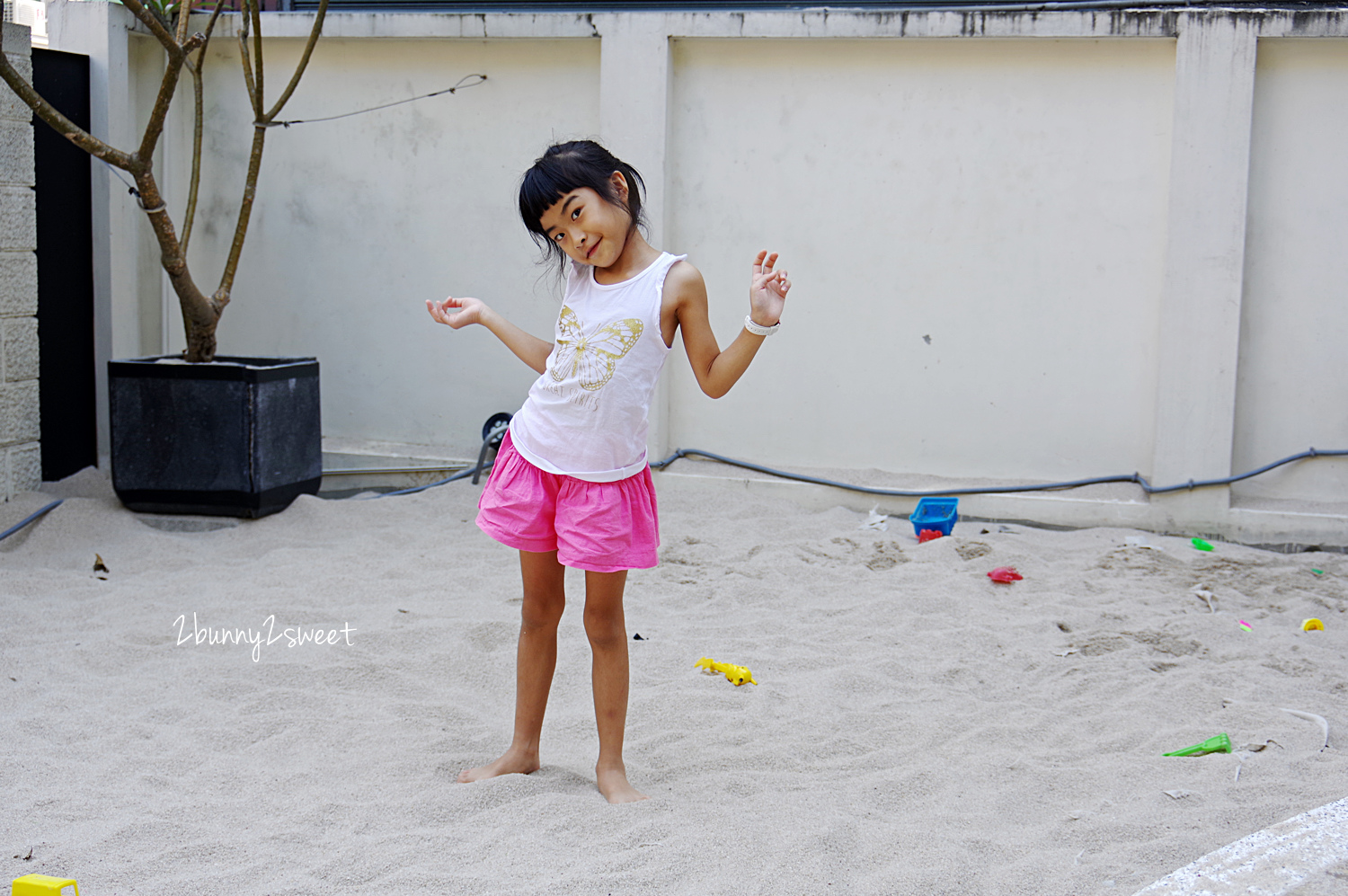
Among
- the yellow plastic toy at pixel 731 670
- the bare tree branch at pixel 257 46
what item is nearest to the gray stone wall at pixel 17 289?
the bare tree branch at pixel 257 46

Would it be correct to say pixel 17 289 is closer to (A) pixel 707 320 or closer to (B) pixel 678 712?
(B) pixel 678 712

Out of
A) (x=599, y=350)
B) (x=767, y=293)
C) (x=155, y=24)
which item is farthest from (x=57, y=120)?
(x=767, y=293)

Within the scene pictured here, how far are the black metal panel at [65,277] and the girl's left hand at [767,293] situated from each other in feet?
12.6

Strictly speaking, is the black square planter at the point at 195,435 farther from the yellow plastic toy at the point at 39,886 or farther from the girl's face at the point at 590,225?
the yellow plastic toy at the point at 39,886

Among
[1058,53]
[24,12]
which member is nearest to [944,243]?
[1058,53]

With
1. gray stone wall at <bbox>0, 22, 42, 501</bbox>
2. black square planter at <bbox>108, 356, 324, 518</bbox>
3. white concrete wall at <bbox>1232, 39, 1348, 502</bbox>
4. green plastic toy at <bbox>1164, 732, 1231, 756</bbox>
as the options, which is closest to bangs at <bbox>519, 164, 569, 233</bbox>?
green plastic toy at <bbox>1164, 732, 1231, 756</bbox>

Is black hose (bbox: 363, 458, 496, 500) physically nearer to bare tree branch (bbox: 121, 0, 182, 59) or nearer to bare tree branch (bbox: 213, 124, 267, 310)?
bare tree branch (bbox: 213, 124, 267, 310)

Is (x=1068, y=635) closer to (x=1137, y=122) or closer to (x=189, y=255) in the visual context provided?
(x=1137, y=122)

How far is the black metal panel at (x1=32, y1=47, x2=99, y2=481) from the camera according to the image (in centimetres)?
491

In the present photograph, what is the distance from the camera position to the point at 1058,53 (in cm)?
482

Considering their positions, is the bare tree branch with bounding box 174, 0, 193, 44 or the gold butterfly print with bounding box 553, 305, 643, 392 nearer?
the gold butterfly print with bounding box 553, 305, 643, 392

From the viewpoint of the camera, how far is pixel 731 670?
3092mm

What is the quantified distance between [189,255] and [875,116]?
3399mm

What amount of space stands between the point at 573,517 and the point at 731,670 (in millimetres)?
1032
